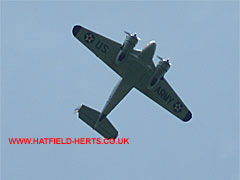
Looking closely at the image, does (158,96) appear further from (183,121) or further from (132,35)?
(132,35)

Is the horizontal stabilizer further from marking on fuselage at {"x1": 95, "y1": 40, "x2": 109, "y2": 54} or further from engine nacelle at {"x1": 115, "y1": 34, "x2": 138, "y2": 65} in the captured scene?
engine nacelle at {"x1": 115, "y1": 34, "x2": 138, "y2": 65}

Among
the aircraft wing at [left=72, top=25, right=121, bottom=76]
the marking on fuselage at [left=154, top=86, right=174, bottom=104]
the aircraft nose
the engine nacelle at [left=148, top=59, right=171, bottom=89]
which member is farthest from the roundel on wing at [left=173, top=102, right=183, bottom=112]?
the aircraft nose

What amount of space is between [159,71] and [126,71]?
3.22 m

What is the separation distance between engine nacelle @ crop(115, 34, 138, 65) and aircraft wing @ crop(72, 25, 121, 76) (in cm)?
79

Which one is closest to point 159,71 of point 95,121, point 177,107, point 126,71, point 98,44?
point 126,71

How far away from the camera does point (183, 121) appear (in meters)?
45.2

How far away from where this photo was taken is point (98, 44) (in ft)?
134

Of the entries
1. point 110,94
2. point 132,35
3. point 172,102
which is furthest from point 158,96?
point 132,35

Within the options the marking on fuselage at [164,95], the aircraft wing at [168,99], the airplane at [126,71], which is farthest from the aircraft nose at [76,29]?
the marking on fuselage at [164,95]

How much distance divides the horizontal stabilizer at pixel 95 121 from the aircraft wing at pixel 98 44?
5.79m

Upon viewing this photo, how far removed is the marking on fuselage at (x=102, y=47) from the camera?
40.7m

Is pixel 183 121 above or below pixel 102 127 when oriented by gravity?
above

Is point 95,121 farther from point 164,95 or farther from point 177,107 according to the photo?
point 177,107

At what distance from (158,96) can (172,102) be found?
1.75 m
